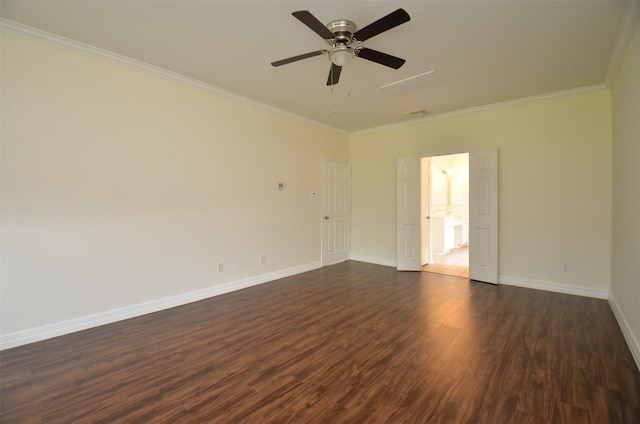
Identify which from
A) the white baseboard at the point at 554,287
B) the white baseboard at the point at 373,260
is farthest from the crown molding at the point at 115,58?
the white baseboard at the point at 554,287

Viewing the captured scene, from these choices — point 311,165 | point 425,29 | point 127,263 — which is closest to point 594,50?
point 425,29

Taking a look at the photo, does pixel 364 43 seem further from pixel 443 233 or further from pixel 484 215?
pixel 443 233

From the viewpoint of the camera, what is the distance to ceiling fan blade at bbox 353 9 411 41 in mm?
1914

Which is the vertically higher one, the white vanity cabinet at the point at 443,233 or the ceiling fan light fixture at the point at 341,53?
the ceiling fan light fixture at the point at 341,53

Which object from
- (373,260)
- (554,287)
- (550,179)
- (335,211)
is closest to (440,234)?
(373,260)

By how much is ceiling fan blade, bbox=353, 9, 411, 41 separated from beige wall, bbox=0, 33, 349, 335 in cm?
259

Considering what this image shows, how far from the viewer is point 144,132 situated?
343cm

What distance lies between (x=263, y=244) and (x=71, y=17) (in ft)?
11.2

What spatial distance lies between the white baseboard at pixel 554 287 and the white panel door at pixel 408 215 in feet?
4.78

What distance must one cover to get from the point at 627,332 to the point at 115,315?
5.21 metres

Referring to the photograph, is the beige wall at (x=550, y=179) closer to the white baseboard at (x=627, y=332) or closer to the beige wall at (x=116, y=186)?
the white baseboard at (x=627, y=332)

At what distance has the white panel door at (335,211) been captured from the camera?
5961 mm

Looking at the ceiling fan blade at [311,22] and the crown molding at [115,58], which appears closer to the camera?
the ceiling fan blade at [311,22]

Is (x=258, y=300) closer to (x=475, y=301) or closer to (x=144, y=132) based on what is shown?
(x=144, y=132)
